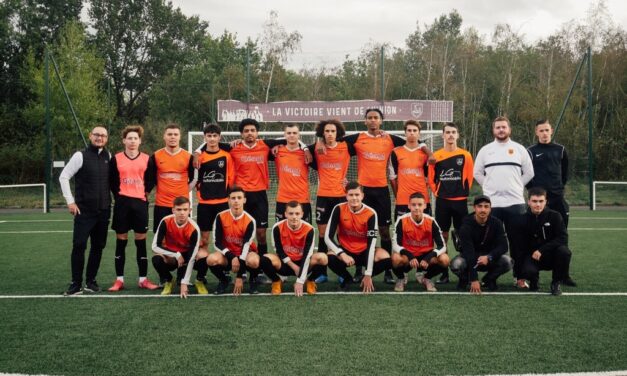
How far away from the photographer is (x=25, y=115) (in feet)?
92.0

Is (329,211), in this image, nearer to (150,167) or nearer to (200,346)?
(150,167)

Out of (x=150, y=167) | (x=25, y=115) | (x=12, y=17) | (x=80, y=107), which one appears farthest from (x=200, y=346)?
(x=12, y=17)

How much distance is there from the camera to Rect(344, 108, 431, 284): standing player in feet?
23.0

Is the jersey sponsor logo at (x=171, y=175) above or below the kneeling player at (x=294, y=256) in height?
above

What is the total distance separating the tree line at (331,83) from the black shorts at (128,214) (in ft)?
63.2

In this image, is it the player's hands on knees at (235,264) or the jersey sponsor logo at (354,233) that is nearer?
the player's hands on knees at (235,264)

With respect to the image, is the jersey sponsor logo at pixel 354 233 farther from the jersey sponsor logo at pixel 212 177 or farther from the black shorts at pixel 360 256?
the jersey sponsor logo at pixel 212 177

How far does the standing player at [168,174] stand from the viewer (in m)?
6.68

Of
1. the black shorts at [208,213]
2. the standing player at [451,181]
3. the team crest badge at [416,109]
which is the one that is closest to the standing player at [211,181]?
the black shorts at [208,213]

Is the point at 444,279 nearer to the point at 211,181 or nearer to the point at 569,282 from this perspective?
the point at 569,282

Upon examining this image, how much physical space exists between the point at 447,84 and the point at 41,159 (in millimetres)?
20807

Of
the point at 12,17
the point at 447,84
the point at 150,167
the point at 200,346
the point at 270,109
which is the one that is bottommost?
the point at 200,346

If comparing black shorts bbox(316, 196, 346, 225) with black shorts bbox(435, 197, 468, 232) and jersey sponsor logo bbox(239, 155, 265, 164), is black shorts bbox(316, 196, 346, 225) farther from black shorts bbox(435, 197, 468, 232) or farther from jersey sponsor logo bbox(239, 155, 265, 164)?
black shorts bbox(435, 197, 468, 232)

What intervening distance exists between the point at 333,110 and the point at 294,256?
1425 cm
